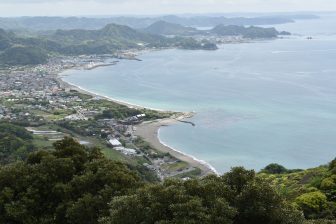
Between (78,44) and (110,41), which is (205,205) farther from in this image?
(110,41)

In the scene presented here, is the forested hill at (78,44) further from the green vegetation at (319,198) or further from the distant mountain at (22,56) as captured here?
A: the green vegetation at (319,198)

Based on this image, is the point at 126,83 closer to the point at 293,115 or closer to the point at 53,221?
the point at 293,115

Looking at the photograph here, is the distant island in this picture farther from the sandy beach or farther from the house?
the house

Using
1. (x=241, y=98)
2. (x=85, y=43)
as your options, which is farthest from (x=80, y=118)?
(x=85, y=43)

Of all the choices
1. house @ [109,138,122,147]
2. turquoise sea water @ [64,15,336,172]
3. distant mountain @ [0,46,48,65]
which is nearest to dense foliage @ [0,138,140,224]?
turquoise sea water @ [64,15,336,172]

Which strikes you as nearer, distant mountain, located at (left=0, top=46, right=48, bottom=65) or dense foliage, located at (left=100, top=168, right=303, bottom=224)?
dense foliage, located at (left=100, top=168, right=303, bottom=224)
